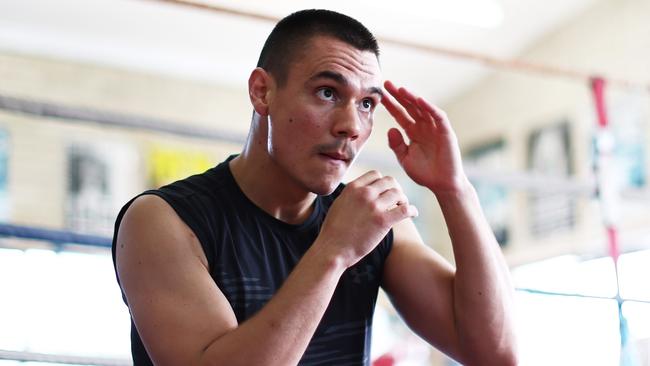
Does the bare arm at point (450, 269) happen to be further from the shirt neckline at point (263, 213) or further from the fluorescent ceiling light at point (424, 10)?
the fluorescent ceiling light at point (424, 10)

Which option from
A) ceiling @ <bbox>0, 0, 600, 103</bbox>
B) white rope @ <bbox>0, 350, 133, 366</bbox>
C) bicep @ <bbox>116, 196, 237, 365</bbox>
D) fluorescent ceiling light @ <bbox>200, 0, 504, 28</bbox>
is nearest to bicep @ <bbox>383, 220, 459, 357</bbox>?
bicep @ <bbox>116, 196, 237, 365</bbox>

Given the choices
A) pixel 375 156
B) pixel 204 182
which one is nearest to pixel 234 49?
pixel 375 156

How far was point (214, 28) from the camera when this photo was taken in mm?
7039

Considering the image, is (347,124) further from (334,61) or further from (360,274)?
(360,274)

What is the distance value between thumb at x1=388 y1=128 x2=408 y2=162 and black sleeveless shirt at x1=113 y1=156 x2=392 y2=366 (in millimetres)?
148

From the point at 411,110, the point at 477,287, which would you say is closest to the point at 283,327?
the point at 477,287

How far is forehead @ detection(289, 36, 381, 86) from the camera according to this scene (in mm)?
1493

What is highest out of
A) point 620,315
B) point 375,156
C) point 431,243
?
point 375,156

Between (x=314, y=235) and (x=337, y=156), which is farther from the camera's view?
(x=314, y=235)

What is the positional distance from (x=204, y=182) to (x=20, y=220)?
5529 mm

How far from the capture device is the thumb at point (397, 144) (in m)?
1.59

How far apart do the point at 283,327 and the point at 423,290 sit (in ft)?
1.26

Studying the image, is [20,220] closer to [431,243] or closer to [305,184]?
[431,243]

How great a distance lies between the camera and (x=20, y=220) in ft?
22.1
